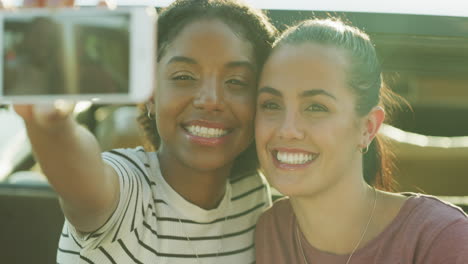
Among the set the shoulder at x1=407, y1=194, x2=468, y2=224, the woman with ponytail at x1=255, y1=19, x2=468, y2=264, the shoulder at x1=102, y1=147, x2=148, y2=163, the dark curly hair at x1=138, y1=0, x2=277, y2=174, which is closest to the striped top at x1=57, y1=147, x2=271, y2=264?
the shoulder at x1=102, y1=147, x2=148, y2=163

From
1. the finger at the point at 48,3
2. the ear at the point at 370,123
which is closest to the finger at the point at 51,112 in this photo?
the finger at the point at 48,3

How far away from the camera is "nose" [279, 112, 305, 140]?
1.91 m

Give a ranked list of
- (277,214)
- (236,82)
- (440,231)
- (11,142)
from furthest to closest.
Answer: (11,142) < (277,214) < (236,82) < (440,231)

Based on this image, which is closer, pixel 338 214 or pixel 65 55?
pixel 65 55

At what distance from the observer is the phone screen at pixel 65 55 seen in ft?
3.93

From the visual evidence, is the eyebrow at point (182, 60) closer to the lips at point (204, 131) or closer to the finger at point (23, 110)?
the lips at point (204, 131)

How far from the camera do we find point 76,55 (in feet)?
4.03

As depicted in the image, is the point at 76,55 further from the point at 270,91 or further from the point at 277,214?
the point at 277,214

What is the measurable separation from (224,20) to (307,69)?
330mm

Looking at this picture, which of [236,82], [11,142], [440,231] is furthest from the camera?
[11,142]

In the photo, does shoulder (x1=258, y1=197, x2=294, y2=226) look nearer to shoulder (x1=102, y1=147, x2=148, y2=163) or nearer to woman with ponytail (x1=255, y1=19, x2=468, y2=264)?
woman with ponytail (x1=255, y1=19, x2=468, y2=264)

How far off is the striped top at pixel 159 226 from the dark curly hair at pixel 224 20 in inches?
14.0

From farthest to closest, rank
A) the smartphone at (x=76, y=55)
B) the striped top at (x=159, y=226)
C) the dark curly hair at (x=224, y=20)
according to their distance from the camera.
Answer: the dark curly hair at (x=224, y=20) → the striped top at (x=159, y=226) → the smartphone at (x=76, y=55)

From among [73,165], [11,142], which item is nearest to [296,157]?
[73,165]
